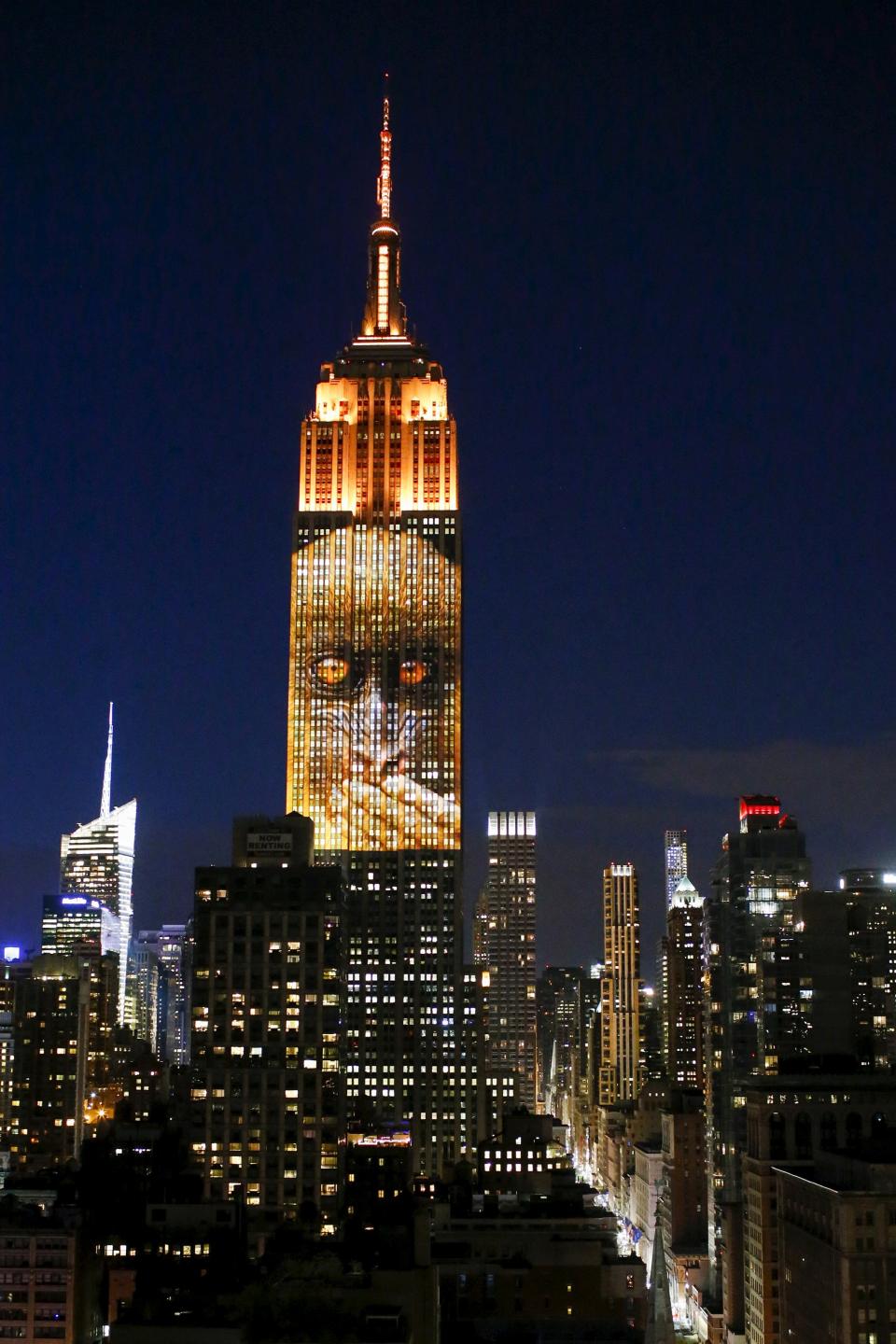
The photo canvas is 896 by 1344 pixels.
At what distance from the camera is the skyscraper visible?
17362 centimetres

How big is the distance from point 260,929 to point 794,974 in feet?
178

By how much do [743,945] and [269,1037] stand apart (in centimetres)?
5010

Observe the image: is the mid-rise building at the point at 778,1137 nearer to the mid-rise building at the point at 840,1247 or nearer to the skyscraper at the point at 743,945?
the mid-rise building at the point at 840,1247

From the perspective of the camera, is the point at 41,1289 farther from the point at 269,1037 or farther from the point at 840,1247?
the point at 840,1247

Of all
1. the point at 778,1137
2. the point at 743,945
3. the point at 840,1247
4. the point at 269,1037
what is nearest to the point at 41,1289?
the point at 269,1037

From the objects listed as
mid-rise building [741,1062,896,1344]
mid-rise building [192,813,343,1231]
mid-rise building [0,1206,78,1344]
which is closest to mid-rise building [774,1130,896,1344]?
mid-rise building [741,1062,896,1344]

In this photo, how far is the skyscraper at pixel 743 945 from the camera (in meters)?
174

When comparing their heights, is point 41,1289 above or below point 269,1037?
below

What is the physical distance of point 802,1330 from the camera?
4860 inches

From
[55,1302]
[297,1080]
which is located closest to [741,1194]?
[297,1080]

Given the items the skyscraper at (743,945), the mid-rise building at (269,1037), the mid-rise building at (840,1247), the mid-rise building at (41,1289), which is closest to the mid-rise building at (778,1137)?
the mid-rise building at (840,1247)

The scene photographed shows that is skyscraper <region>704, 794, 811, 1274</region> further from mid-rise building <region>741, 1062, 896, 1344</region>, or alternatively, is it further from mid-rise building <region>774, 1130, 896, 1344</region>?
mid-rise building <region>774, 1130, 896, 1344</region>

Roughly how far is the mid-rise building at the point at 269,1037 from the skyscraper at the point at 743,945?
126ft

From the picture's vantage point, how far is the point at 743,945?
17950cm
